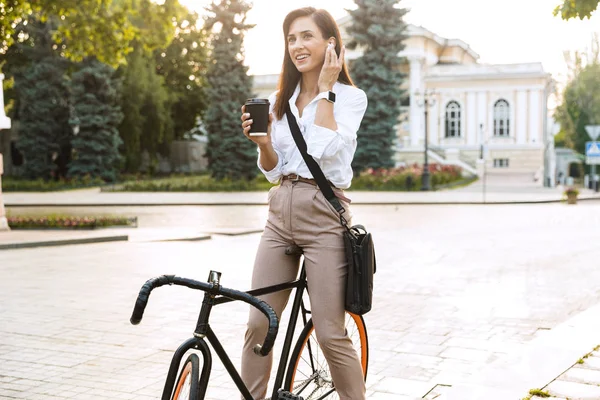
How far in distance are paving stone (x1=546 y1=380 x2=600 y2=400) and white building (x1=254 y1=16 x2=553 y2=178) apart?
5153 centimetres

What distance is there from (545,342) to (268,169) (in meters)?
3.28

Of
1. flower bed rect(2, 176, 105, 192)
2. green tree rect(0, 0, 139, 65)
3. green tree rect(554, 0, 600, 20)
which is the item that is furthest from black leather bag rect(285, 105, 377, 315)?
flower bed rect(2, 176, 105, 192)

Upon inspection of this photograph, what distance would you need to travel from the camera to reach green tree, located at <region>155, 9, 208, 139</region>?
200 ft

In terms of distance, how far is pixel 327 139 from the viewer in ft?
10.8

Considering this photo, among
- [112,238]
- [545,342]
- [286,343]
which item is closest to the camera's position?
[286,343]

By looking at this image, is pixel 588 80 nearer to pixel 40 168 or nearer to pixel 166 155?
pixel 166 155

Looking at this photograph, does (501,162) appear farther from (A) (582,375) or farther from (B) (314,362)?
(B) (314,362)

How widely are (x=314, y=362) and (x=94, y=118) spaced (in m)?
45.0

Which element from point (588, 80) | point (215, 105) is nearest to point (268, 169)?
point (215, 105)

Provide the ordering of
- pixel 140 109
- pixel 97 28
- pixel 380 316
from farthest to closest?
pixel 140 109 < pixel 97 28 < pixel 380 316

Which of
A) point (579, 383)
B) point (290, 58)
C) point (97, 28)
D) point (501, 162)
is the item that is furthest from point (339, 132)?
point (501, 162)

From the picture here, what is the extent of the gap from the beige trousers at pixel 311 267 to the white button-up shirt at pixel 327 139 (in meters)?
0.09

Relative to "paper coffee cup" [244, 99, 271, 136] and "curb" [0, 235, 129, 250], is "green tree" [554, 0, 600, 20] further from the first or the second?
"curb" [0, 235, 129, 250]

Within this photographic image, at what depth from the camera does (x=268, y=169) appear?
3.44 meters
